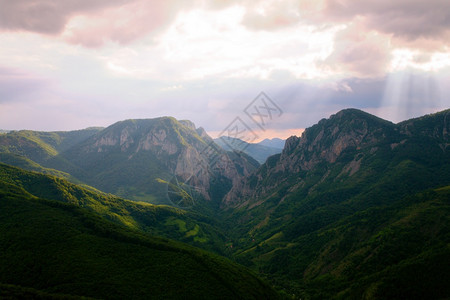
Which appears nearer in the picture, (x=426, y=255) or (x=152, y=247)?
(x=426, y=255)

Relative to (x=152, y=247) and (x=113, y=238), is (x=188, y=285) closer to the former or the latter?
(x=152, y=247)

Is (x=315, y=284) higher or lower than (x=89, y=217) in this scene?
lower

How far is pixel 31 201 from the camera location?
587ft

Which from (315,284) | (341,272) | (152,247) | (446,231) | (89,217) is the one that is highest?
(446,231)

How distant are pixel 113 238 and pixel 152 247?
81.9ft

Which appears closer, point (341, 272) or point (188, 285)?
point (188, 285)

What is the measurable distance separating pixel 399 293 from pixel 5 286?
17735 cm

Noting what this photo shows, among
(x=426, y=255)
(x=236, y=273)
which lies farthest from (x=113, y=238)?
(x=426, y=255)

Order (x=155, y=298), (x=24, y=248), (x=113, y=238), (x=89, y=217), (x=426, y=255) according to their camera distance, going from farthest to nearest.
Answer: (x=89, y=217) → (x=113, y=238) → (x=426, y=255) → (x=24, y=248) → (x=155, y=298)

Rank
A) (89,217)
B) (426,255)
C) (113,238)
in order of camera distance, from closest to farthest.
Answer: (426,255)
(113,238)
(89,217)

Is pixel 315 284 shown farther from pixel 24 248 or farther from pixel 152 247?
pixel 24 248

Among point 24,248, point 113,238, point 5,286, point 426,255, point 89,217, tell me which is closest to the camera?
point 5,286

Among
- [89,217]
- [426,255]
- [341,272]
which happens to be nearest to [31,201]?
[89,217]

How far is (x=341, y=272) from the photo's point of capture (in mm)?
181125
